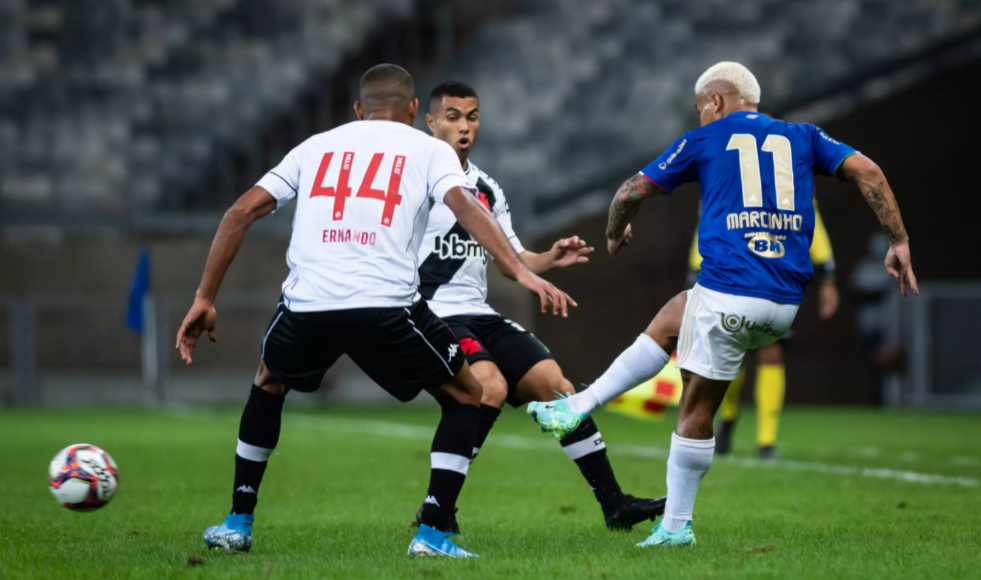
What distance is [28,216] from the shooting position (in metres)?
17.2

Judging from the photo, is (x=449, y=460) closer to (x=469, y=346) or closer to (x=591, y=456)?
(x=469, y=346)

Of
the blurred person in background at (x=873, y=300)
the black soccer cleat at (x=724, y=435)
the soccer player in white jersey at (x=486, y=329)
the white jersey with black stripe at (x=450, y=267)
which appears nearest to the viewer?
the soccer player in white jersey at (x=486, y=329)

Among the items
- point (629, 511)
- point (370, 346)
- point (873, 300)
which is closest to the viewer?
point (370, 346)

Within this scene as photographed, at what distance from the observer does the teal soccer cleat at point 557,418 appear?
5.18m

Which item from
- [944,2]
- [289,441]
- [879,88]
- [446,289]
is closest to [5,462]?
[289,441]

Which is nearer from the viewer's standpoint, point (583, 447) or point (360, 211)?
point (360, 211)

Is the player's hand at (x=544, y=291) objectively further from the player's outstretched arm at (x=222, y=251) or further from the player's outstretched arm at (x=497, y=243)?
the player's outstretched arm at (x=222, y=251)

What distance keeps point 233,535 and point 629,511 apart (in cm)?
186

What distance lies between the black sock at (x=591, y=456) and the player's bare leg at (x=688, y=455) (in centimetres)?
89

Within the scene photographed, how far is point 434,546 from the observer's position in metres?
4.78

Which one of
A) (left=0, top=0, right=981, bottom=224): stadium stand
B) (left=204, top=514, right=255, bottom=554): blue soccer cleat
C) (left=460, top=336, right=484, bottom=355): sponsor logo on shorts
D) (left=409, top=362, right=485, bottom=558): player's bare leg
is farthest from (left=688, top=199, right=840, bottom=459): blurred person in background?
(left=0, top=0, right=981, bottom=224): stadium stand

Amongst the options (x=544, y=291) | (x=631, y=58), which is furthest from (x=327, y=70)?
(x=544, y=291)

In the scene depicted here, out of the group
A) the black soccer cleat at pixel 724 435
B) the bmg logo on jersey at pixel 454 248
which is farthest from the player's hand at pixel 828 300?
the bmg logo on jersey at pixel 454 248

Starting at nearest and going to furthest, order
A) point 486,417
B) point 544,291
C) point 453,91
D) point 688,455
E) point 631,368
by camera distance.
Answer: point 544,291
point 688,455
point 631,368
point 486,417
point 453,91
